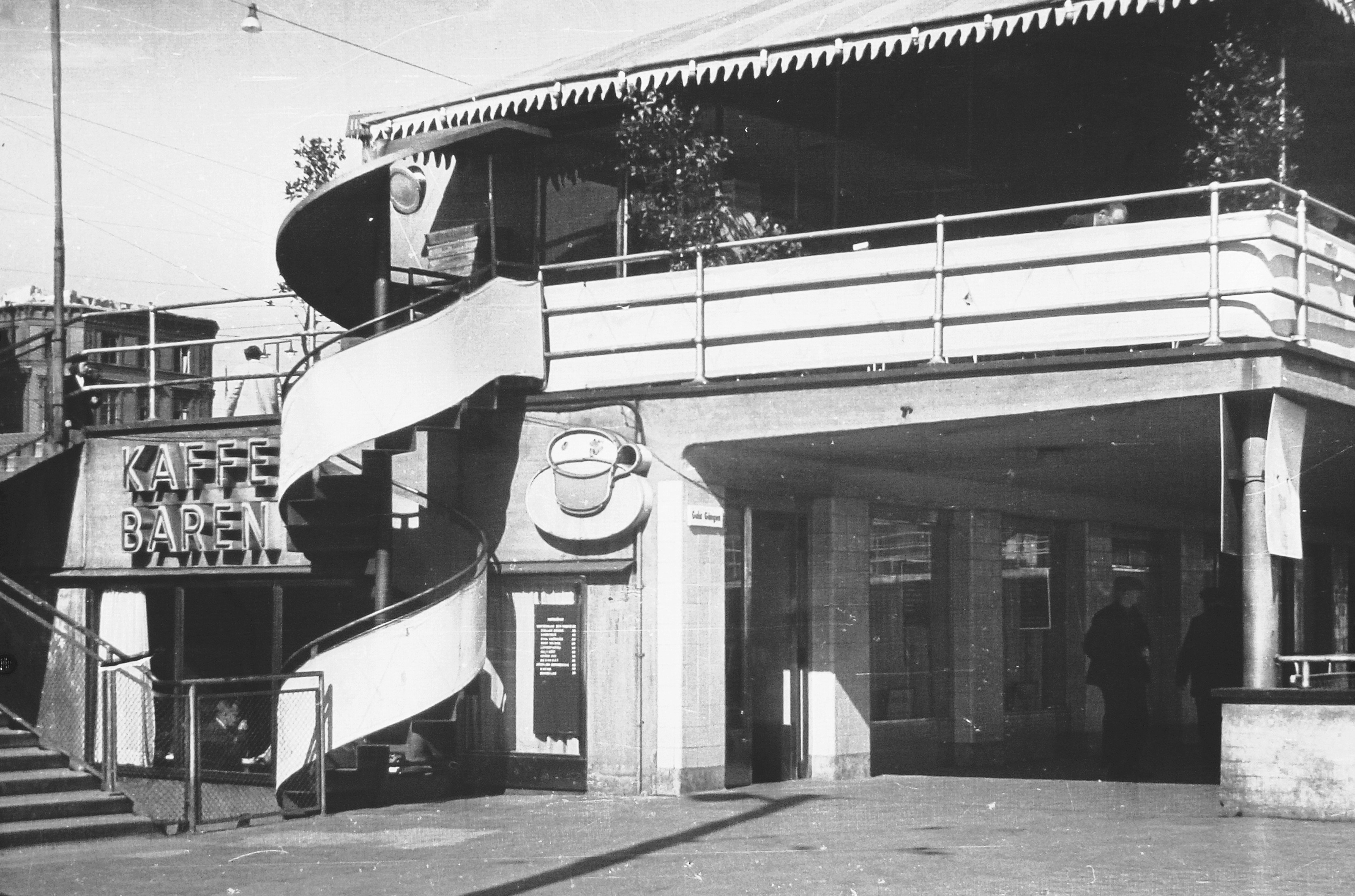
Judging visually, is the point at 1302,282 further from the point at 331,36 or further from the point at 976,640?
the point at 331,36

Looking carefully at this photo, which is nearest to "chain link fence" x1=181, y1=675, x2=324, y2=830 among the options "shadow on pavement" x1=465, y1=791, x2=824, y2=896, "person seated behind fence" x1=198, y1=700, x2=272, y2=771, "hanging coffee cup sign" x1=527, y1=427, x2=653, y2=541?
"person seated behind fence" x1=198, y1=700, x2=272, y2=771

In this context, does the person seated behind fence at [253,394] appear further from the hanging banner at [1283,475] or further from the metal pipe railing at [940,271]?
the hanging banner at [1283,475]

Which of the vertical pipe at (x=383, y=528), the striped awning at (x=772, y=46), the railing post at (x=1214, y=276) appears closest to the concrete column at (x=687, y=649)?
the vertical pipe at (x=383, y=528)

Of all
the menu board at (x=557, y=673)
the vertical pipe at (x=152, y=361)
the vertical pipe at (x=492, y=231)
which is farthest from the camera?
the vertical pipe at (x=152, y=361)

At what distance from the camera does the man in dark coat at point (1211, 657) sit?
59.8 feet

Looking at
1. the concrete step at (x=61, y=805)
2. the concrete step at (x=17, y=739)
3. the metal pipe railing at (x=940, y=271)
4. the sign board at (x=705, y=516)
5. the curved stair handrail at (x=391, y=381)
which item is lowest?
the concrete step at (x=61, y=805)

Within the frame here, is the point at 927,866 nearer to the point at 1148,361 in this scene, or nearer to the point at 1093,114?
the point at 1148,361

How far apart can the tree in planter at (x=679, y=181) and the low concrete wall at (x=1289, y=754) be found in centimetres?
587

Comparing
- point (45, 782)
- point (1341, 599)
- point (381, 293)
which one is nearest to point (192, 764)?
point (45, 782)

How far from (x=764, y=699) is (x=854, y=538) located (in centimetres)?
200

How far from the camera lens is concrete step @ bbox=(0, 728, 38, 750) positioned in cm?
1493

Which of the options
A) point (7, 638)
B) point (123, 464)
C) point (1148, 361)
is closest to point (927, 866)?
point (1148, 361)

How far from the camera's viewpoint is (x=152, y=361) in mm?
19516

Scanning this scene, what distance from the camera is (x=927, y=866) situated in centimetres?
1095
